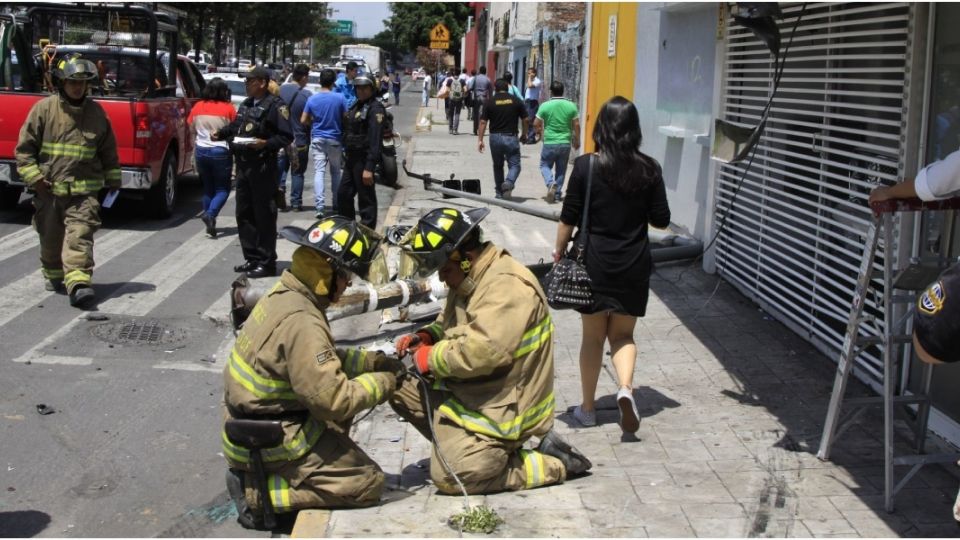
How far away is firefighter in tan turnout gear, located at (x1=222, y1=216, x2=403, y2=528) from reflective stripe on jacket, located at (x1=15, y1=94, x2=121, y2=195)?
4.60 meters

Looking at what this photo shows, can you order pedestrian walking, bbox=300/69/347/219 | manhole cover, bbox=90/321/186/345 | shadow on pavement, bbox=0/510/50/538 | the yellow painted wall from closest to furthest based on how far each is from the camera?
shadow on pavement, bbox=0/510/50/538 < manhole cover, bbox=90/321/186/345 < pedestrian walking, bbox=300/69/347/219 < the yellow painted wall

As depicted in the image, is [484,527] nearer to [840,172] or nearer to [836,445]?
[836,445]

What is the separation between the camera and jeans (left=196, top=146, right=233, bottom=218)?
11086 mm

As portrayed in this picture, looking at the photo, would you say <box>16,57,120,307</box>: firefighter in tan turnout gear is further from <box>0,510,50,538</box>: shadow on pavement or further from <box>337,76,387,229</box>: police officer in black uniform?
<box>0,510,50,538</box>: shadow on pavement

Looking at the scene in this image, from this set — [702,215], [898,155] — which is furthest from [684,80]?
[898,155]

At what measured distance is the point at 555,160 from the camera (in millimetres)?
14469

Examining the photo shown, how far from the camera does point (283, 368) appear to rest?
417 cm

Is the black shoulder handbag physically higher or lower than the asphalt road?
higher

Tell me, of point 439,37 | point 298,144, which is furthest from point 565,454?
point 439,37

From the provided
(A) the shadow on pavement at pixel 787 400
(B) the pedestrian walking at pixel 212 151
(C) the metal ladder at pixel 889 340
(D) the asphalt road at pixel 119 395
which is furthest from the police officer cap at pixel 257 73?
(C) the metal ladder at pixel 889 340

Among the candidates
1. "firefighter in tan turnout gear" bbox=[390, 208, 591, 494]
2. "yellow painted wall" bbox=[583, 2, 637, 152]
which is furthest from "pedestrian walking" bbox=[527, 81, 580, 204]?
"firefighter in tan turnout gear" bbox=[390, 208, 591, 494]

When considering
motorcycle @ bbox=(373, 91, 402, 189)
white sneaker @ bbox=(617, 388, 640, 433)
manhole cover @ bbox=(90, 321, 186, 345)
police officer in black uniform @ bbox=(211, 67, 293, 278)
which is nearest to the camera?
white sneaker @ bbox=(617, 388, 640, 433)

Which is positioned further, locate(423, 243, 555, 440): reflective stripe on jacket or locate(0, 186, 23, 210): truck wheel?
locate(0, 186, 23, 210): truck wheel

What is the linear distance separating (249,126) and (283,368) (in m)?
5.72
